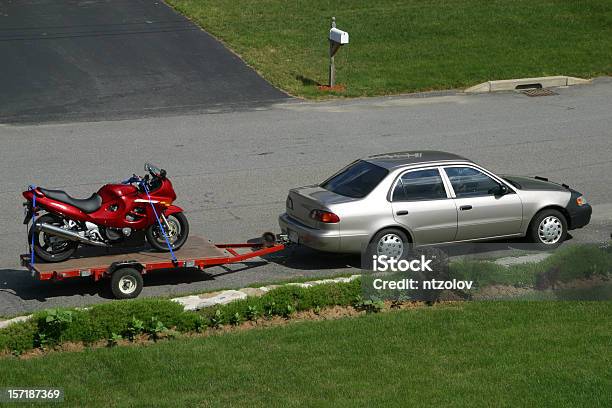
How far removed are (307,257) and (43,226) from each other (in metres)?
3.91

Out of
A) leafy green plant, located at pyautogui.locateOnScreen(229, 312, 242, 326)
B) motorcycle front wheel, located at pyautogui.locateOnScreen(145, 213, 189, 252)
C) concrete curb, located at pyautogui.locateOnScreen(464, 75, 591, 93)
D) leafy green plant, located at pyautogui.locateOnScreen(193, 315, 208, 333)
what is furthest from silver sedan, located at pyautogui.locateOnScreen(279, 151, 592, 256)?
concrete curb, located at pyautogui.locateOnScreen(464, 75, 591, 93)

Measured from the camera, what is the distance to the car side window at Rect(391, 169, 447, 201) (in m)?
13.4

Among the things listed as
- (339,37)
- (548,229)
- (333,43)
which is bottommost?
(548,229)

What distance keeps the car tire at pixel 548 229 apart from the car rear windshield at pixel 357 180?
94.8 inches

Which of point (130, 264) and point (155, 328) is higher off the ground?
point (130, 264)

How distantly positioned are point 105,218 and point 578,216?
6.84 metres

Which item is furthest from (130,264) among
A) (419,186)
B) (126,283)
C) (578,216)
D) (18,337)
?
(578,216)

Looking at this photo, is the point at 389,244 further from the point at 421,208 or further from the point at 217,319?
the point at 217,319

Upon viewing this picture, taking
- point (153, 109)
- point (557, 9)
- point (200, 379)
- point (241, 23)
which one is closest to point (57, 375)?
point (200, 379)

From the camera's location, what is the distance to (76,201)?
1232 cm

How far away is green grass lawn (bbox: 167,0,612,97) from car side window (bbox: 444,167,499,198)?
12.4 meters

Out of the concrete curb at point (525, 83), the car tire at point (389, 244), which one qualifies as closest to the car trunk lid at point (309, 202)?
the car tire at point (389, 244)

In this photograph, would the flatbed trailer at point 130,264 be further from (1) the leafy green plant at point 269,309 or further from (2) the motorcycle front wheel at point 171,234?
(1) the leafy green plant at point 269,309

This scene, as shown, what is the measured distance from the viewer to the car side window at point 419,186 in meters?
13.4
